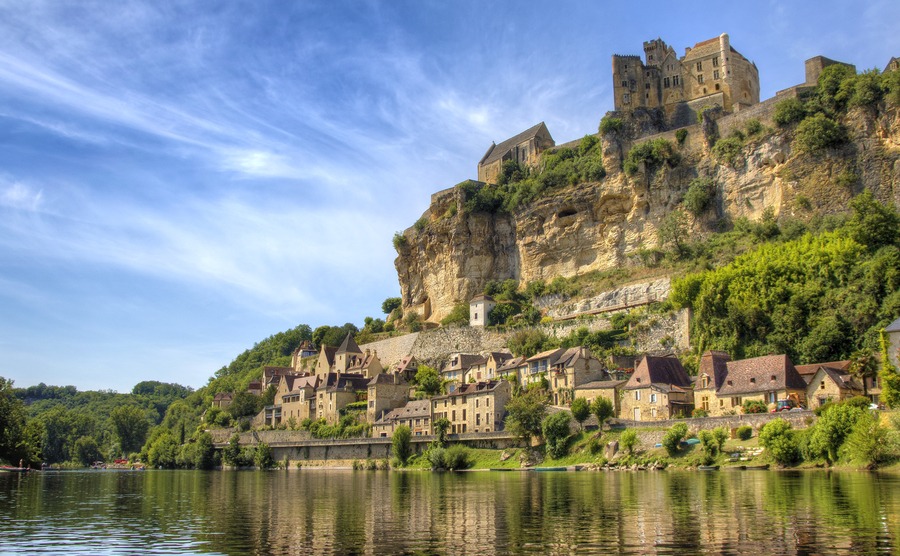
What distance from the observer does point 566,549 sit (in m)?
20.9

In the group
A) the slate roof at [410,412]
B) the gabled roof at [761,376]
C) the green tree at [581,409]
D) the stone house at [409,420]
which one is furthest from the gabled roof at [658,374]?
the slate roof at [410,412]

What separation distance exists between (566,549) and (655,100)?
278 feet

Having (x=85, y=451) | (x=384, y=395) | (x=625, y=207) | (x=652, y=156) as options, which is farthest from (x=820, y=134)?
(x=85, y=451)

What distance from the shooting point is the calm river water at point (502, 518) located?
2191 cm

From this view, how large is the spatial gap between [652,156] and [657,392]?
34.2m

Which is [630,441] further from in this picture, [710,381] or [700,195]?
[700,195]

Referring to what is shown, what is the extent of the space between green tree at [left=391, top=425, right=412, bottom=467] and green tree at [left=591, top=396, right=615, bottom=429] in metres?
17.7

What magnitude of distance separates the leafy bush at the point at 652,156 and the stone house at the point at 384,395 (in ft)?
106

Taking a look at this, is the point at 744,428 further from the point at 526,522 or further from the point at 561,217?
the point at 561,217

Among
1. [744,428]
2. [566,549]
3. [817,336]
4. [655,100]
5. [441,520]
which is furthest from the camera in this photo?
[655,100]

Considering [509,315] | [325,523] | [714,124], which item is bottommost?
[325,523]

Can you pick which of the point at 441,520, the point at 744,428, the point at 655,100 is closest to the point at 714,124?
the point at 655,100

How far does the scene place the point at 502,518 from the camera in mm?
28375

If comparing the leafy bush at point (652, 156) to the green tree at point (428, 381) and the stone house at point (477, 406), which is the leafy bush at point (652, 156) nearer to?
the stone house at point (477, 406)
